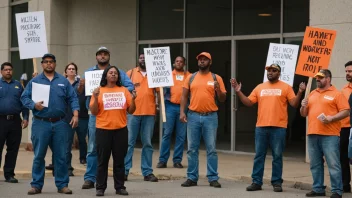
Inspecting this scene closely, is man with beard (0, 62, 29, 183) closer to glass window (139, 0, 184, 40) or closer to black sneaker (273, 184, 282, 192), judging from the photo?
black sneaker (273, 184, 282, 192)

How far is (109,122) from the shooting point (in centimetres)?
1066

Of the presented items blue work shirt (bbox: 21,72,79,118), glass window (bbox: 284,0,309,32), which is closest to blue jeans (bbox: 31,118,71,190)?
blue work shirt (bbox: 21,72,79,118)

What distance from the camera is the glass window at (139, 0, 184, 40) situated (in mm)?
18047

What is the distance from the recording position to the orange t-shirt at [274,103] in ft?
36.9

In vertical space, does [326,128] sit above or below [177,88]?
below

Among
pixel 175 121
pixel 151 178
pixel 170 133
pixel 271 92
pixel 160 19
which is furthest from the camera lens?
pixel 160 19

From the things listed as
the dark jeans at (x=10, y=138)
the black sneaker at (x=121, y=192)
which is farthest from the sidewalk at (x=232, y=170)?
the black sneaker at (x=121, y=192)

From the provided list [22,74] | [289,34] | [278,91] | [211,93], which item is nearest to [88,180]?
[211,93]

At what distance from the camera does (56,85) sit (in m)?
10.9

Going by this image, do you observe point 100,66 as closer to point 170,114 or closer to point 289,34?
point 170,114

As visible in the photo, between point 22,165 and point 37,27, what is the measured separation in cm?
295

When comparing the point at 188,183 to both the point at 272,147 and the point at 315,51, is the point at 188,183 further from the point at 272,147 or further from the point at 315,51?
the point at 315,51

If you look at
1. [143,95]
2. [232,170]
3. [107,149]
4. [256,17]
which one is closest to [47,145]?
[107,149]

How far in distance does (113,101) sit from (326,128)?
3.15 m
